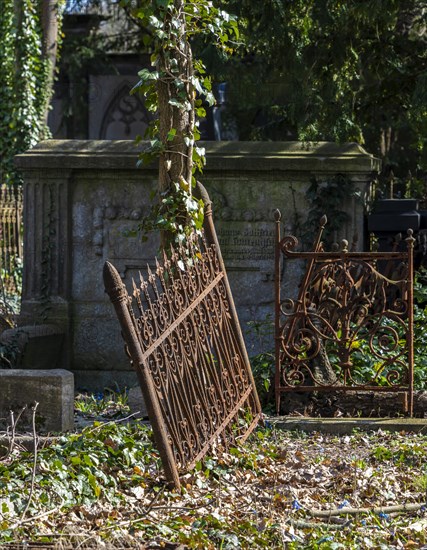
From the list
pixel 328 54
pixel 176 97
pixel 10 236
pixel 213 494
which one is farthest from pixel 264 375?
pixel 10 236

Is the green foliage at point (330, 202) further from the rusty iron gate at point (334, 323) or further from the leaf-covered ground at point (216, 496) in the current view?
the leaf-covered ground at point (216, 496)

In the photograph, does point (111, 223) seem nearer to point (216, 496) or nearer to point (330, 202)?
point (330, 202)

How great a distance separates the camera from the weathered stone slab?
755 cm

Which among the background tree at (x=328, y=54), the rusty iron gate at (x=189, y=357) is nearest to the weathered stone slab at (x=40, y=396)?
the rusty iron gate at (x=189, y=357)

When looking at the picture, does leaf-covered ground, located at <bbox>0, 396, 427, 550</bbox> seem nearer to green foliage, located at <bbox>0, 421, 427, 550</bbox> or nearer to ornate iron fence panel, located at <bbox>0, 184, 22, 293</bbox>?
green foliage, located at <bbox>0, 421, 427, 550</bbox>

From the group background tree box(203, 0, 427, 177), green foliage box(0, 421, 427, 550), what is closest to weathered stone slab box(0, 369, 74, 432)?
green foliage box(0, 421, 427, 550)

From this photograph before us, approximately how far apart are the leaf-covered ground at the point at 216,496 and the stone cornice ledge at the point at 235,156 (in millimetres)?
3728

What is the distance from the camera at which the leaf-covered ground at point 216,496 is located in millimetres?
5340

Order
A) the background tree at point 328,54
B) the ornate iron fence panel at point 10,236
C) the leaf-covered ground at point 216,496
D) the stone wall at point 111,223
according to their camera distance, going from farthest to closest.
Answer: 1. the ornate iron fence panel at point 10,236
2. the background tree at point 328,54
3. the stone wall at point 111,223
4. the leaf-covered ground at point 216,496

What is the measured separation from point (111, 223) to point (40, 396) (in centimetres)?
359

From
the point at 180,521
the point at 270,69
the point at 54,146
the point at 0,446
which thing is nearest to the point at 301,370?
the point at 0,446

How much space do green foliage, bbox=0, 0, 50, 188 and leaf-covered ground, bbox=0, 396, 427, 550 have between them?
13.4 meters

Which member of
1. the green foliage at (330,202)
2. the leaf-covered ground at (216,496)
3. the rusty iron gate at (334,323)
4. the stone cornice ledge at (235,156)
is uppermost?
the stone cornice ledge at (235,156)

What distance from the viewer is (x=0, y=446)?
22.4ft
